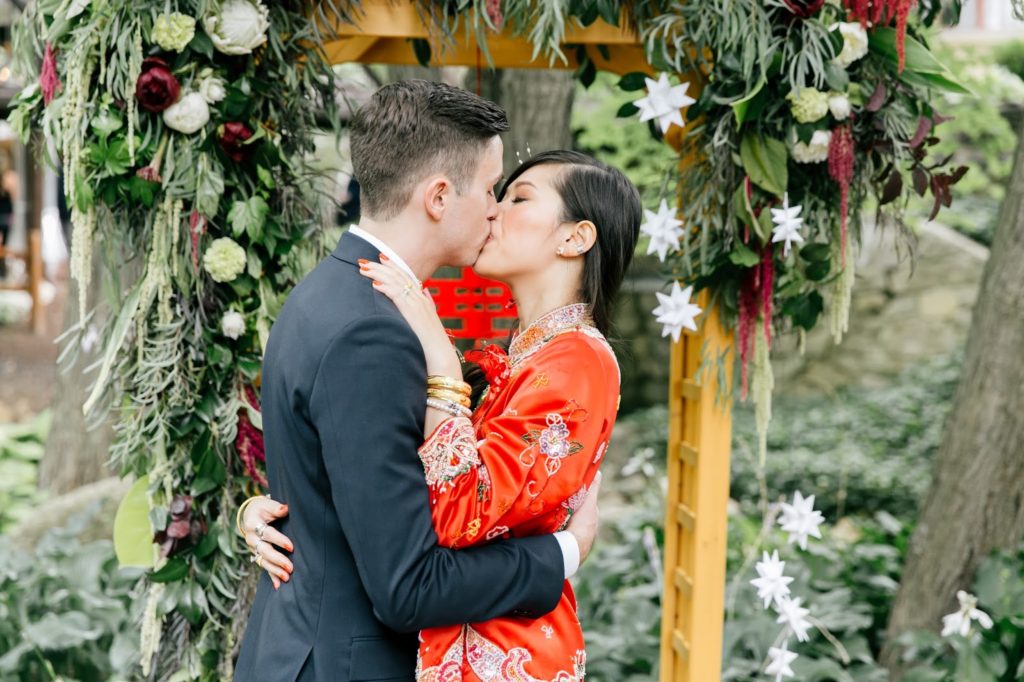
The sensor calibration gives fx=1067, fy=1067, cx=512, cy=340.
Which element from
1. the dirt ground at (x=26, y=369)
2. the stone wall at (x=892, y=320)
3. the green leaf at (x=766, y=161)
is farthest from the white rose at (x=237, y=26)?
the dirt ground at (x=26, y=369)

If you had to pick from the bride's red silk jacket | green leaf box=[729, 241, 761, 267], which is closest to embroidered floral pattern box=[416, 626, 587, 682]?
the bride's red silk jacket

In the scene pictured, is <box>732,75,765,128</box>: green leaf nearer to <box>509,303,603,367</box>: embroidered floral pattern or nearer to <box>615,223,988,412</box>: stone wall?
<box>509,303,603,367</box>: embroidered floral pattern

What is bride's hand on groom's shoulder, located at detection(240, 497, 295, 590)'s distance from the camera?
1.79 metres

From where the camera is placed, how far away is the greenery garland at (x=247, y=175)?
91.9 inches

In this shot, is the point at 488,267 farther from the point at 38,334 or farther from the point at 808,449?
the point at 38,334

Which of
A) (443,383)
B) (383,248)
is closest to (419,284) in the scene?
(383,248)

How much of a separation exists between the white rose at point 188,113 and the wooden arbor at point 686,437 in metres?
0.39

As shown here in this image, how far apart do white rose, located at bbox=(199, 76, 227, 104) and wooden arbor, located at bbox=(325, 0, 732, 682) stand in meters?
0.33

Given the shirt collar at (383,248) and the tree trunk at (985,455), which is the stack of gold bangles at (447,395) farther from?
the tree trunk at (985,455)

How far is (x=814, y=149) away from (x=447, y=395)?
1269 mm

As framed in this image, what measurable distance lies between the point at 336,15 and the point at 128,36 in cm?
46

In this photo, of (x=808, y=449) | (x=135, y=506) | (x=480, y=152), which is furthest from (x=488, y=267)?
(x=808, y=449)

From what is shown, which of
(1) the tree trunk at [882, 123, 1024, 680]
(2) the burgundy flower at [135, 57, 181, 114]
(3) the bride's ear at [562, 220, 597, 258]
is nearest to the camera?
(3) the bride's ear at [562, 220, 597, 258]

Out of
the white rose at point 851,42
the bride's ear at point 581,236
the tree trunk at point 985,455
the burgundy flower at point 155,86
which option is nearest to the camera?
the bride's ear at point 581,236
